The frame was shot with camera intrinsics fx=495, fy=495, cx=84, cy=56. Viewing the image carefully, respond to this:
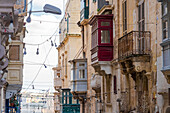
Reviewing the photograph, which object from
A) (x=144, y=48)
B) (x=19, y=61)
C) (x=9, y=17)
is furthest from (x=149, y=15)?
(x=19, y=61)

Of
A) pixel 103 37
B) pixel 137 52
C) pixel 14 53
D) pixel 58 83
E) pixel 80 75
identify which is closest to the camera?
pixel 137 52

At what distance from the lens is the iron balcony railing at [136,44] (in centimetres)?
1755

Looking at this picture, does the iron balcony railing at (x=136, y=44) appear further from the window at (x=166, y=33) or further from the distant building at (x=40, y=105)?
the distant building at (x=40, y=105)

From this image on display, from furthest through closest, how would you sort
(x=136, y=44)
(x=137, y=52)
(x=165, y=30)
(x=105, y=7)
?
(x=105, y=7), (x=136, y=44), (x=137, y=52), (x=165, y=30)

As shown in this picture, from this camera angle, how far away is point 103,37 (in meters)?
23.7

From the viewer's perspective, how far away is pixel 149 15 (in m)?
17.4

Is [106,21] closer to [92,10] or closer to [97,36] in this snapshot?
[97,36]

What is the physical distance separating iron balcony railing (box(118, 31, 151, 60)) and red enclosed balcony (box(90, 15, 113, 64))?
12.9 ft

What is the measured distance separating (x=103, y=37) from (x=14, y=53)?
6726 mm

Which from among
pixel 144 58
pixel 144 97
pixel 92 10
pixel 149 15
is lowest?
pixel 144 97

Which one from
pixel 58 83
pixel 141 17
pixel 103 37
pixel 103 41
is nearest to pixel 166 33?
pixel 141 17

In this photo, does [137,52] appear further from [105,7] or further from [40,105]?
[40,105]

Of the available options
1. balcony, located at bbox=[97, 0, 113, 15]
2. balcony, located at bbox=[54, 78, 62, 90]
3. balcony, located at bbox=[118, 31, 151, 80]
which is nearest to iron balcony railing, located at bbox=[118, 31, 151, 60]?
balcony, located at bbox=[118, 31, 151, 80]

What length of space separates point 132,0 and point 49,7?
811cm
